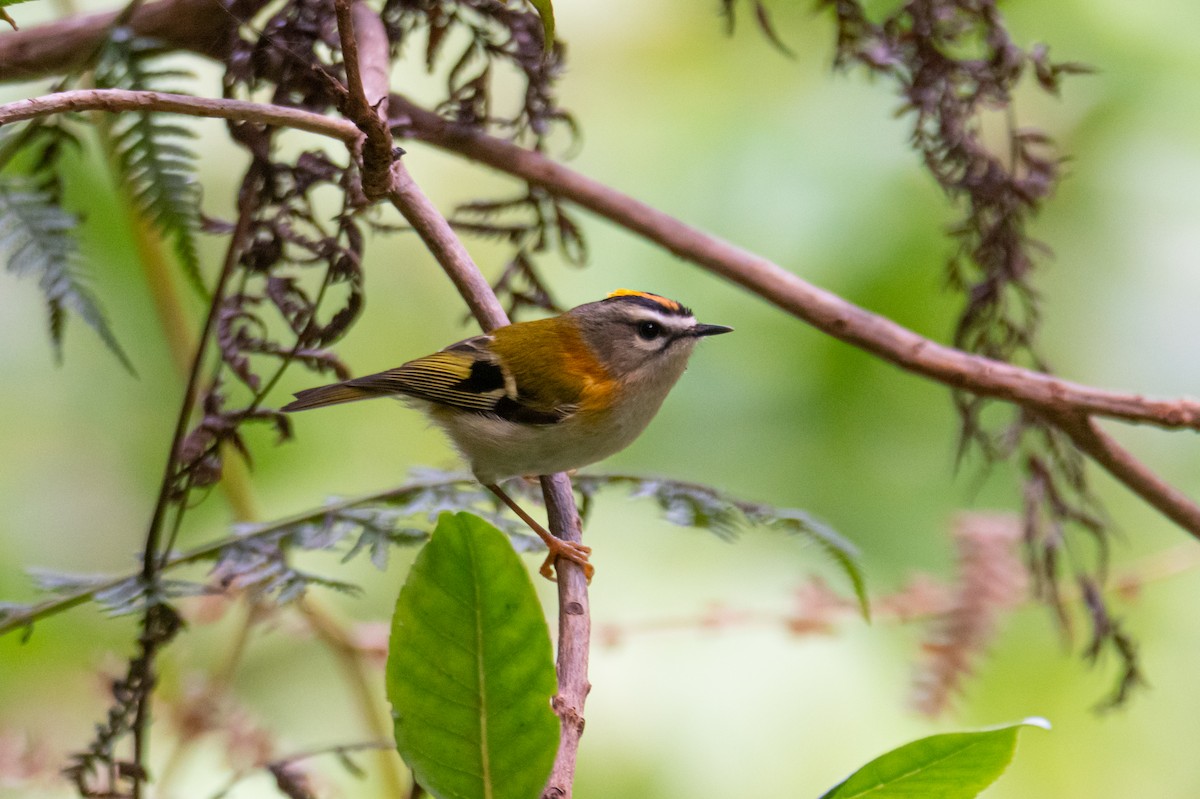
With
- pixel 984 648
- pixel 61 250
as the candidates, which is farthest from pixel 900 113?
pixel 61 250

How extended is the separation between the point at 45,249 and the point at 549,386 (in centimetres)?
70

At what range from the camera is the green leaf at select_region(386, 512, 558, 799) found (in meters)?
0.72

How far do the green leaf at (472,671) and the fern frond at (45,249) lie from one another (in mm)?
606

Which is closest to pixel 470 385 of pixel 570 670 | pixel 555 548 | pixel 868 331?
pixel 555 548

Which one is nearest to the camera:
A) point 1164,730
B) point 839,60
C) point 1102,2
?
point 839,60

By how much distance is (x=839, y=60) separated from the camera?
149cm

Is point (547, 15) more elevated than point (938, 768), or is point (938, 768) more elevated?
point (547, 15)

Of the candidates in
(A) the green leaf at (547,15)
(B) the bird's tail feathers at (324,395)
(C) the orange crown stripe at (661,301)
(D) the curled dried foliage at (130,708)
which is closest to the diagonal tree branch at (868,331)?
(C) the orange crown stripe at (661,301)

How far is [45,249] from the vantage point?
1.20m

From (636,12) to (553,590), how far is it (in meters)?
1.44

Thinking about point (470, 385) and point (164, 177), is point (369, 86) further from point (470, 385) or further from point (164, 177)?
point (470, 385)

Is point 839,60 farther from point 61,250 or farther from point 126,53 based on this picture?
point 61,250

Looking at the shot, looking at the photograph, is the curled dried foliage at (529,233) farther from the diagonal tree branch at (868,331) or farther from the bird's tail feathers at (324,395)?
the bird's tail feathers at (324,395)

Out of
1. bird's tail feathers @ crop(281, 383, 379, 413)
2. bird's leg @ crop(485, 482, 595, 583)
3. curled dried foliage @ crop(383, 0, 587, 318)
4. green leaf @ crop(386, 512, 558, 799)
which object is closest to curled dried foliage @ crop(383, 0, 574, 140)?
curled dried foliage @ crop(383, 0, 587, 318)
